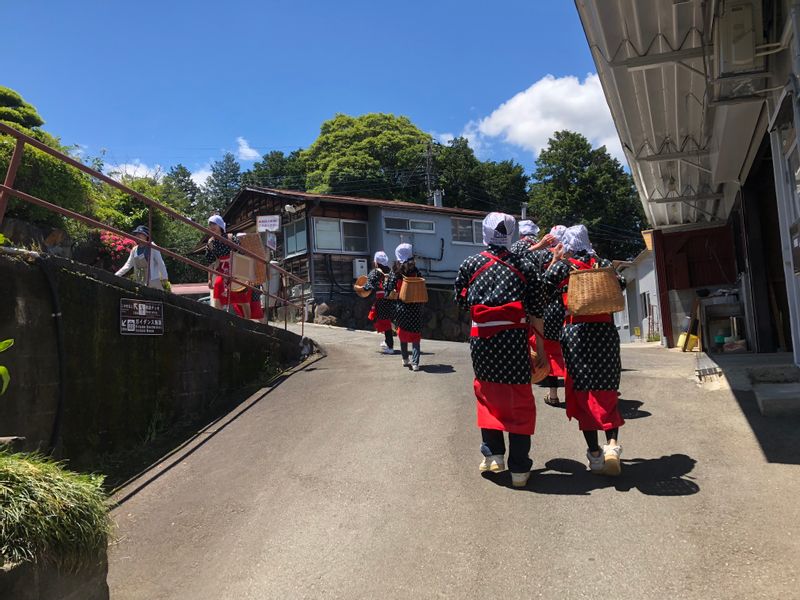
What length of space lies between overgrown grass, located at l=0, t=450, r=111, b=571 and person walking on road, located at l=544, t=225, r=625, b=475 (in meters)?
3.12

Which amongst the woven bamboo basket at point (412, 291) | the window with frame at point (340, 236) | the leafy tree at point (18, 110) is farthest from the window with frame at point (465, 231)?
the woven bamboo basket at point (412, 291)

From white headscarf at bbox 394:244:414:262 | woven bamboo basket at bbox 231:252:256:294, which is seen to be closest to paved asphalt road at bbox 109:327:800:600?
white headscarf at bbox 394:244:414:262

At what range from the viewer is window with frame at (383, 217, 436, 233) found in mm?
25719

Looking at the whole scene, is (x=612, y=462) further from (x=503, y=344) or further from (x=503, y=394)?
(x=503, y=344)

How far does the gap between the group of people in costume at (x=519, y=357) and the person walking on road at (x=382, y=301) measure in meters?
5.08

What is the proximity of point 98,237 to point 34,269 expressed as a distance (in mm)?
8414

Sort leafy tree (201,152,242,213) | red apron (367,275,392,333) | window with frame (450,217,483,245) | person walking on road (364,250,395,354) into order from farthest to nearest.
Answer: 1. leafy tree (201,152,242,213)
2. window with frame (450,217,483,245)
3. red apron (367,275,392,333)
4. person walking on road (364,250,395,354)

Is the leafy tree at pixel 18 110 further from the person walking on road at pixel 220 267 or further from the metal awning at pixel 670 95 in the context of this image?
the metal awning at pixel 670 95

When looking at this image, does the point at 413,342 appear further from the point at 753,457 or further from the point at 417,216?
the point at 417,216

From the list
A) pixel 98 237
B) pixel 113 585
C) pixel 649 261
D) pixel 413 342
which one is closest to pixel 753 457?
pixel 113 585

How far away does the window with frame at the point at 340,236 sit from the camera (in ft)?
80.7

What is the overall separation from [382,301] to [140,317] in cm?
467

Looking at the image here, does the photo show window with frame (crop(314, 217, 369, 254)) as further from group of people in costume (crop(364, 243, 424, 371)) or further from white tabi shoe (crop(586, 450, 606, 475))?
white tabi shoe (crop(586, 450, 606, 475))

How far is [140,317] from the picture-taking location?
6008 millimetres
